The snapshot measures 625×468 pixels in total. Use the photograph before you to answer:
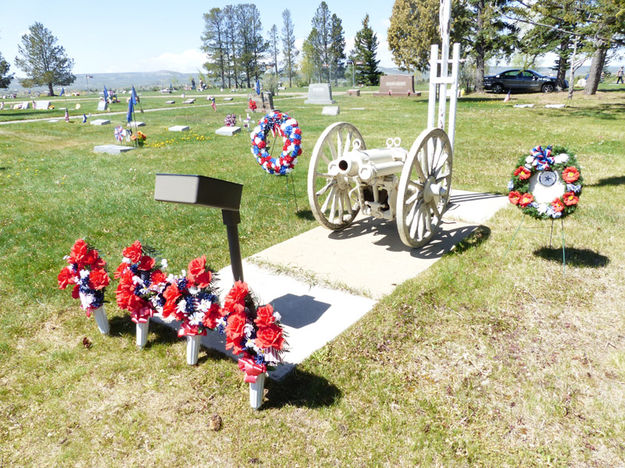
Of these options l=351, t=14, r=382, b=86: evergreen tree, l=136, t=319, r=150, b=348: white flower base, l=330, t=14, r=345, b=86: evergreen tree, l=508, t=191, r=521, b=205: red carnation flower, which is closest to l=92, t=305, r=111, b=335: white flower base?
l=136, t=319, r=150, b=348: white flower base

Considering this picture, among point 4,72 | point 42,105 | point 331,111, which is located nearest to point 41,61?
point 4,72

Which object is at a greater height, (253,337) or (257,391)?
(253,337)

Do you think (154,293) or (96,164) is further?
(96,164)

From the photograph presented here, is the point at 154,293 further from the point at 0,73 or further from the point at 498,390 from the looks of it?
the point at 0,73

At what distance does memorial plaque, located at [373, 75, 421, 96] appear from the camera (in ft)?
96.6

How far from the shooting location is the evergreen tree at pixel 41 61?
62688 mm

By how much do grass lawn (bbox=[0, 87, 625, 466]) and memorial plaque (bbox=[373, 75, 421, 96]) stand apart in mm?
24944

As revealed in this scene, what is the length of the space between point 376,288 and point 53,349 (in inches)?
120

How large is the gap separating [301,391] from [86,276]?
7.09ft

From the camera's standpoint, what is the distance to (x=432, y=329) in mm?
3766

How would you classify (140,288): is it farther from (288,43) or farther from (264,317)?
(288,43)

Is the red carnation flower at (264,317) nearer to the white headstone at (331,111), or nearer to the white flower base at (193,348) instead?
the white flower base at (193,348)

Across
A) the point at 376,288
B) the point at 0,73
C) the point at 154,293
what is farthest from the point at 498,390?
the point at 0,73

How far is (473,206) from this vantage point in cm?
677
